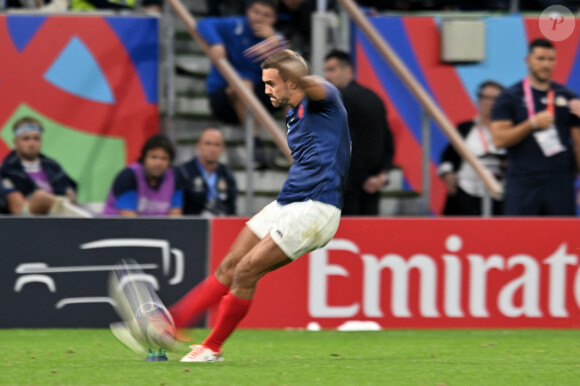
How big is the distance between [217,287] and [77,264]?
2.40 meters

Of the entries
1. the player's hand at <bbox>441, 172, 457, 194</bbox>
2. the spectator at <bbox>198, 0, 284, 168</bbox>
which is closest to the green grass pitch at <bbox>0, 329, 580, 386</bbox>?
the player's hand at <bbox>441, 172, 457, 194</bbox>

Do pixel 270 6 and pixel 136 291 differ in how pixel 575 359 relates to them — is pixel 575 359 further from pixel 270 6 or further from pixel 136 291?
pixel 270 6

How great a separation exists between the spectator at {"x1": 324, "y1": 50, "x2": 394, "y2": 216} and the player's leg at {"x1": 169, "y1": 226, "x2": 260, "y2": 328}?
10.6ft

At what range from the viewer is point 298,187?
6.56m

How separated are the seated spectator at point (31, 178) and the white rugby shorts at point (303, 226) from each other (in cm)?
346

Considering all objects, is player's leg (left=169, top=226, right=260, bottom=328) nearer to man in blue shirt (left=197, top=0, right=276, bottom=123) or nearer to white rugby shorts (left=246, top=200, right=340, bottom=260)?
white rugby shorts (left=246, top=200, right=340, bottom=260)

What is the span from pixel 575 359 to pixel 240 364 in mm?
2098

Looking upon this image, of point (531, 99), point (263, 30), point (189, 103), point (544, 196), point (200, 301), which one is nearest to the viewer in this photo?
point (200, 301)

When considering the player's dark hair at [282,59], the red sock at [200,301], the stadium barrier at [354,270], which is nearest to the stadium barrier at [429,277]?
the stadium barrier at [354,270]

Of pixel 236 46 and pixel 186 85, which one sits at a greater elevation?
pixel 236 46

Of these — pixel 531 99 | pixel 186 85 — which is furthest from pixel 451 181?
pixel 186 85

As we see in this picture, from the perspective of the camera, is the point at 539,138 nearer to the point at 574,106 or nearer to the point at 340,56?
the point at 574,106

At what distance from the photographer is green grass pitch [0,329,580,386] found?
20.3 ft

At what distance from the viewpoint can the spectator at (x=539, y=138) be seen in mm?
9383
